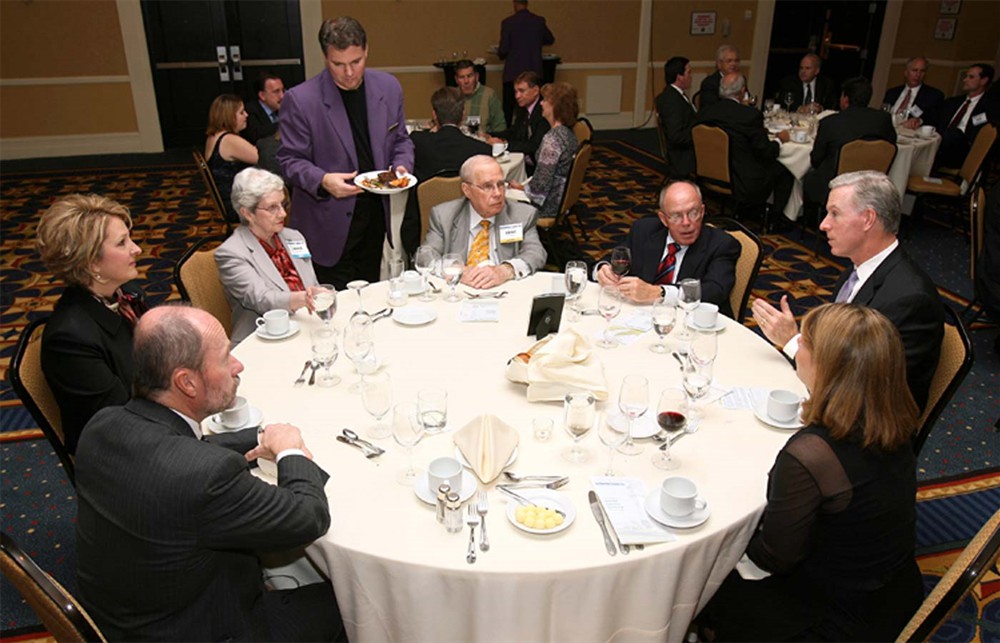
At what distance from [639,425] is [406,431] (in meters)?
0.69

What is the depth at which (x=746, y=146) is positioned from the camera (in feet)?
20.7

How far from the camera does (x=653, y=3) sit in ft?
35.9

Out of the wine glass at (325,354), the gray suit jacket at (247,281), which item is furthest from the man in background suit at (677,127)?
the wine glass at (325,354)

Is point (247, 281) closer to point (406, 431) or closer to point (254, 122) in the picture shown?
point (406, 431)

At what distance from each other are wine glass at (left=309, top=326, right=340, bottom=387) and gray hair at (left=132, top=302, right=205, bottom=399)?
66cm

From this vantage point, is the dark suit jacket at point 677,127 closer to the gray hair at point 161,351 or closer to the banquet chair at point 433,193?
the banquet chair at point 433,193

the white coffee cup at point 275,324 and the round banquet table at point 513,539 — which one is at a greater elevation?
the white coffee cup at point 275,324

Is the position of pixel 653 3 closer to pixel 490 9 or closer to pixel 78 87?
pixel 490 9

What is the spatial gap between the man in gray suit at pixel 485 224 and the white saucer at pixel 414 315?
0.67 m

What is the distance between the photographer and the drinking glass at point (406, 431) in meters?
1.90

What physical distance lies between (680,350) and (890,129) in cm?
445

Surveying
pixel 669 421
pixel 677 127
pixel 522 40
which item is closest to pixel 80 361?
pixel 669 421

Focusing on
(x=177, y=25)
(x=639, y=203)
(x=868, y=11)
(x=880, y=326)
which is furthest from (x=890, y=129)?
(x=177, y=25)

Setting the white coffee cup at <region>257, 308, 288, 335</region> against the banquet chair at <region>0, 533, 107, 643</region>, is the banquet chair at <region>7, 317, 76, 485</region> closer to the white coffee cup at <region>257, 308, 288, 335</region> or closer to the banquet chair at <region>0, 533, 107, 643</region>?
the white coffee cup at <region>257, 308, 288, 335</region>
